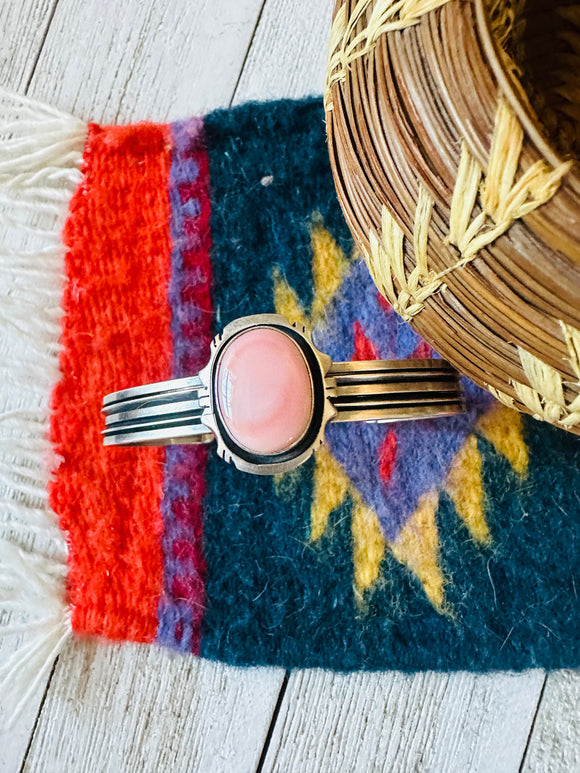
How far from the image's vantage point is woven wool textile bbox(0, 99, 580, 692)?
35cm

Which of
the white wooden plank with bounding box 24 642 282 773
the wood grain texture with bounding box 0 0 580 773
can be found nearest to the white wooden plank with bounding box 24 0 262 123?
the wood grain texture with bounding box 0 0 580 773

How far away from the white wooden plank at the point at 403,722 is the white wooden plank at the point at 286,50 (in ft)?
1.07

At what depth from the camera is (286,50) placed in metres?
0.40

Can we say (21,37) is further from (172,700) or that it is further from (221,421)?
(172,700)

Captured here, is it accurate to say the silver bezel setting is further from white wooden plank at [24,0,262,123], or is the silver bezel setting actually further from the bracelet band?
white wooden plank at [24,0,262,123]

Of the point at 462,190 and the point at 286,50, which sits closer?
the point at 462,190

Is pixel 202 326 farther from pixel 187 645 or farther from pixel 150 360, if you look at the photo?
pixel 187 645

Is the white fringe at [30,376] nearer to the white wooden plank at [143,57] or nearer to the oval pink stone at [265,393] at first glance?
the white wooden plank at [143,57]

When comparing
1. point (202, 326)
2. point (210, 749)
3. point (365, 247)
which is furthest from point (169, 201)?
point (210, 749)

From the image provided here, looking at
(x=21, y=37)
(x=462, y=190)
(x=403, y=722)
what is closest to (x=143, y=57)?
(x=21, y=37)

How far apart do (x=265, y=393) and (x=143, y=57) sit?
0.25 meters

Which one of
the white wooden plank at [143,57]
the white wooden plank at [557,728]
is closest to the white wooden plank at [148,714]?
the white wooden plank at [557,728]

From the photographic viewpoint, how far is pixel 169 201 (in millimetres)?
389

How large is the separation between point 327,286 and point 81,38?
22 centimetres
